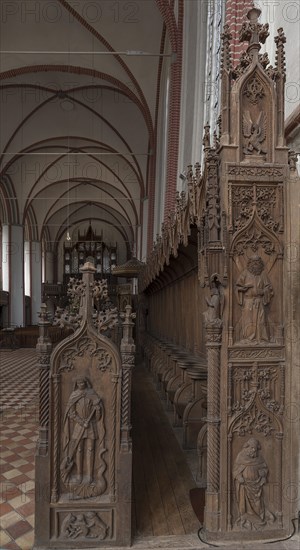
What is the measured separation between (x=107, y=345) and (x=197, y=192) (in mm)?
1947

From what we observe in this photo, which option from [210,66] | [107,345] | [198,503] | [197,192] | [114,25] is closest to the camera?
[107,345]

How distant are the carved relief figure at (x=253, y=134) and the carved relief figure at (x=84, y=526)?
3082 mm

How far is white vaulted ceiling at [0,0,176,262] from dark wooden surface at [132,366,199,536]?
8.90 m

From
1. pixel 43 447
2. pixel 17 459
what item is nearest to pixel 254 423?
pixel 43 447

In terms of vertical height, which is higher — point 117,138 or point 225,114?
point 117,138

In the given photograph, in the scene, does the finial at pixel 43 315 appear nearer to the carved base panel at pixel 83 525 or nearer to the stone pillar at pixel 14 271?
the carved base panel at pixel 83 525

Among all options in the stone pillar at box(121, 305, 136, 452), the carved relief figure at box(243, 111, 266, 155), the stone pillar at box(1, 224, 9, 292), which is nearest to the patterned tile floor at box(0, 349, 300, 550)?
the stone pillar at box(121, 305, 136, 452)

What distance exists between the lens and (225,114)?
3162mm

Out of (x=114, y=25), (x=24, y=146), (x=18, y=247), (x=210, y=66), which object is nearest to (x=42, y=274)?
(x=18, y=247)

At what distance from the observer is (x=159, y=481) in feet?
12.6

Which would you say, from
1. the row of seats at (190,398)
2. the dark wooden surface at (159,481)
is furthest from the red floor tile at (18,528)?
the row of seats at (190,398)

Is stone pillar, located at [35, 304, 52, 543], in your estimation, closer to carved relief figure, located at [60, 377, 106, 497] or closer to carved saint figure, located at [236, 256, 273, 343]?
carved relief figure, located at [60, 377, 106, 497]

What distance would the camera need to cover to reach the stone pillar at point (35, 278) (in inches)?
1064

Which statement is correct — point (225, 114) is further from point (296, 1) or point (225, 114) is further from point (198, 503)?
point (198, 503)
